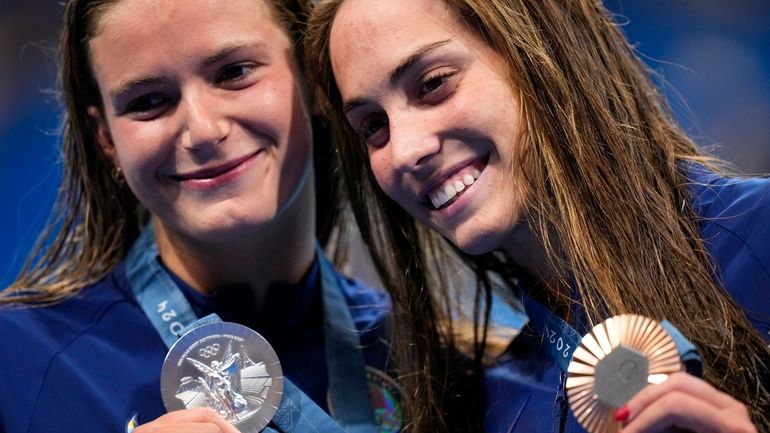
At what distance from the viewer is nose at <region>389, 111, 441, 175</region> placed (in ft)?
7.57

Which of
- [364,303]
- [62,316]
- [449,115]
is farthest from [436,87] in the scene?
[62,316]

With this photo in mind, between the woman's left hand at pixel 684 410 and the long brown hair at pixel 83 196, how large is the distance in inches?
56.3

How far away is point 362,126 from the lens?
2.50 metres

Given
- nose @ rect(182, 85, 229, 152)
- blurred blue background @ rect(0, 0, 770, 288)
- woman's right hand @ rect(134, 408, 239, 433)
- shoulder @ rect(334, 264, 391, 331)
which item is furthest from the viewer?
blurred blue background @ rect(0, 0, 770, 288)

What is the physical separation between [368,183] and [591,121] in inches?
27.0

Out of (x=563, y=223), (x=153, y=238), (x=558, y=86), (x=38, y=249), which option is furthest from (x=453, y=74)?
(x=38, y=249)

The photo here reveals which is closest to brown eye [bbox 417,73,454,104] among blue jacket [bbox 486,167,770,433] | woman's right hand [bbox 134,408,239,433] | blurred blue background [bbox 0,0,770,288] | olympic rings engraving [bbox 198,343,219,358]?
blue jacket [bbox 486,167,770,433]

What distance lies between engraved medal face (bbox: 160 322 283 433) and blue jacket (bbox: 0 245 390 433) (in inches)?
8.6

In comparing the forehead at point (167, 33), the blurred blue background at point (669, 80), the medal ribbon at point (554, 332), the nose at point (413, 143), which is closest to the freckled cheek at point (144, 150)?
the forehead at point (167, 33)

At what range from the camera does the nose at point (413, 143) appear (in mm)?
2307

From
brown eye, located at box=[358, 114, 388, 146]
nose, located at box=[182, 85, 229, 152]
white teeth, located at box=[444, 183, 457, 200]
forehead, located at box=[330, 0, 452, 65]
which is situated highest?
forehead, located at box=[330, 0, 452, 65]

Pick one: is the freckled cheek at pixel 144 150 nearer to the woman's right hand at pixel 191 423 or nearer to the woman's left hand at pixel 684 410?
the woman's right hand at pixel 191 423

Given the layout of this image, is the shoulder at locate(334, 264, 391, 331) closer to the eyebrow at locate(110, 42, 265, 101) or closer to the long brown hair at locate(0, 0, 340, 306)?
the long brown hair at locate(0, 0, 340, 306)

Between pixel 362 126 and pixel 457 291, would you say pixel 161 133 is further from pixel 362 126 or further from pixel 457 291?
pixel 457 291
